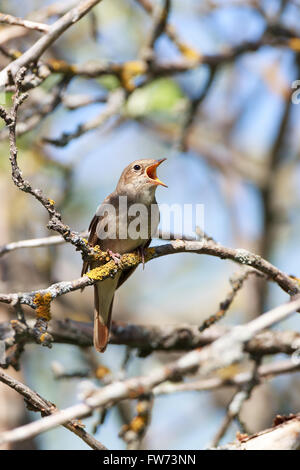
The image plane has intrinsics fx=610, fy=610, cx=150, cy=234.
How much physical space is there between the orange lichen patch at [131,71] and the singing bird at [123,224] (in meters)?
0.72

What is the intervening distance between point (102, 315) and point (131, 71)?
219 centimetres

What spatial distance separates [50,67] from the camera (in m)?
4.65

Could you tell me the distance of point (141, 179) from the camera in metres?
5.09

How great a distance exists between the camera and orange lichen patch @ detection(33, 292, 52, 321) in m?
2.96

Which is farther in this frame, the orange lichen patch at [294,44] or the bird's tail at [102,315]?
the orange lichen patch at [294,44]

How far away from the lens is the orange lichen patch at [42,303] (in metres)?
2.96

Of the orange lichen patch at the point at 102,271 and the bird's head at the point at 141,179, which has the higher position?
the bird's head at the point at 141,179

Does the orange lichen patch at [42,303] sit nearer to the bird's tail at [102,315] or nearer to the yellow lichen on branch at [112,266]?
the yellow lichen on branch at [112,266]

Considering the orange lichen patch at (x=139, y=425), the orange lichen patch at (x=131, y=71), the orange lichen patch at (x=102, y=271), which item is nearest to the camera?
the orange lichen patch at (x=102, y=271)

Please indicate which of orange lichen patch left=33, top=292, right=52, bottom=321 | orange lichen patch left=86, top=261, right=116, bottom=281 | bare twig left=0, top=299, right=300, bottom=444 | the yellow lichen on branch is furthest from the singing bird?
bare twig left=0, top=299, right=300, bottom=444

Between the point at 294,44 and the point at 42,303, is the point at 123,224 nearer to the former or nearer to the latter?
the point at 42,303

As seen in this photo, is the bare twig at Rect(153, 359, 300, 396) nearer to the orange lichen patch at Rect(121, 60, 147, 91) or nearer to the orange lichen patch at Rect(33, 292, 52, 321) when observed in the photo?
the orange lichen patch at Rect(33, 292, 52, 321)

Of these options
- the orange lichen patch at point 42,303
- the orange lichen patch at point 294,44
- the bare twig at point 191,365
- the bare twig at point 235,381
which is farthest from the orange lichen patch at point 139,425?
the orange lichen patch at point 294,44
